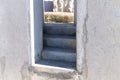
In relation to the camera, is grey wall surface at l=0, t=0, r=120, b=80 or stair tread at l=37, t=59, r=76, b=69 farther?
stair tread at l=37, t=59, r=76, b=69

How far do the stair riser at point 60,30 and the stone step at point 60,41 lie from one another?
0.44 feet

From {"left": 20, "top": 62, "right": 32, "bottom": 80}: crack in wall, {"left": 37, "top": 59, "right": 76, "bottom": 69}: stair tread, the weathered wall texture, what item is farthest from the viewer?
{"left": 20, "top": 62, "right": 32, "bottom": 80}: crack in wall

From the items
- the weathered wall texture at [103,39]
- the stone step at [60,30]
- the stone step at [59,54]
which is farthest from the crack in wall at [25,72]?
the weathered wall texture at [103,39]

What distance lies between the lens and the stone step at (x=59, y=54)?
10.1ft

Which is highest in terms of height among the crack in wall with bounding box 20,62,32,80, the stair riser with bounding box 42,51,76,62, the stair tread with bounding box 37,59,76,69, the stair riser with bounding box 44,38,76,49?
the stair riser with bounding box 44,38,76,49

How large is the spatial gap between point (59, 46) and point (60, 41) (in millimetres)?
89

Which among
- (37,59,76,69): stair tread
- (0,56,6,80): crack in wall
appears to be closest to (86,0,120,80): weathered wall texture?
(37,59,76,69): stair tread

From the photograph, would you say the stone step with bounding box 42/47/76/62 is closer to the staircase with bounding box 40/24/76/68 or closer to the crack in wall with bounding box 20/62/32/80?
the staircase with bounding box 40/24/76/68

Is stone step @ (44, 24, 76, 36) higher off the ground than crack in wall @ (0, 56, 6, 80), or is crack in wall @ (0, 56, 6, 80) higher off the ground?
stone step @ (44, 24, 76, 36)

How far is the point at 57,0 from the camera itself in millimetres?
9406

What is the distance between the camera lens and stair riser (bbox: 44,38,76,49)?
10.6ft

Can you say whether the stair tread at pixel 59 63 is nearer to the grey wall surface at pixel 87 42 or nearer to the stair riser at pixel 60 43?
the grey wall surface at pixel 87 42

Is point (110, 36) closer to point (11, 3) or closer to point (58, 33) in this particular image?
point (58, 33)

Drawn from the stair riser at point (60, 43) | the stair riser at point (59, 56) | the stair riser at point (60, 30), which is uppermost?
the stair riser at point (60, 30)
